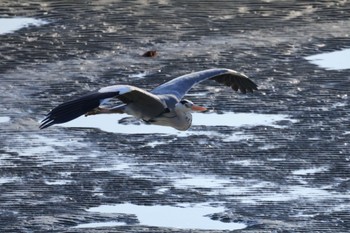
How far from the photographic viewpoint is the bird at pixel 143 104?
1086 centimetres

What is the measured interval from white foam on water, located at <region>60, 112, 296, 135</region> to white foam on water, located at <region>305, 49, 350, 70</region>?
1.66 metres

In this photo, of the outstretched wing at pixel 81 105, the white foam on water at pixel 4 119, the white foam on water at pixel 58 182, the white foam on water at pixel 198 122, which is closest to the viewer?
the outstretched wing at pixel 81 105

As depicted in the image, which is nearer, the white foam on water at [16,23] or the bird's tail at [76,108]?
the bird's tail at [76,108]

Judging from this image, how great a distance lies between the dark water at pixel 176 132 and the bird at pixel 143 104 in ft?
3.47

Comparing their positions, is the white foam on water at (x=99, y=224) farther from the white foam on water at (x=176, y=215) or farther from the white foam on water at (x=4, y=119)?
the white foam on water at (x=4, y=119)

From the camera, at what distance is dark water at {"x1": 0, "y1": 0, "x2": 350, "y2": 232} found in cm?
1273

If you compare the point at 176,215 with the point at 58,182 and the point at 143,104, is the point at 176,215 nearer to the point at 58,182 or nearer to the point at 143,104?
the point at 58,182

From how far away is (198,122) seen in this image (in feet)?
48.8

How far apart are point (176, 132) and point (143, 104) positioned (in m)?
3.11

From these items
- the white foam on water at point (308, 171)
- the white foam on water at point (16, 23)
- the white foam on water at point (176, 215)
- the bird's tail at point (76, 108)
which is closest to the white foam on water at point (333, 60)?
the white foam on water at point (308, 171)

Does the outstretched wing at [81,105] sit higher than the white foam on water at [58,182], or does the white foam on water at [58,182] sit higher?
the outstretched wing at [81,105]

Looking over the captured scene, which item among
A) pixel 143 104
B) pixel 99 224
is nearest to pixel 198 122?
pixel 99 224

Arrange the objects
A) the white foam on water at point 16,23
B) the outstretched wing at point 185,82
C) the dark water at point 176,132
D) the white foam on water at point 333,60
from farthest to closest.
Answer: the white foam on water at point 16,23
the white foam on water at point 333,60
the dark water at point 176,132
the outstretched wing at point 185,82

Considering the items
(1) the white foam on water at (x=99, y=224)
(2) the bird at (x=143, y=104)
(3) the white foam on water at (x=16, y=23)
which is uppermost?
(2) the bird at (x=143, y=104)
